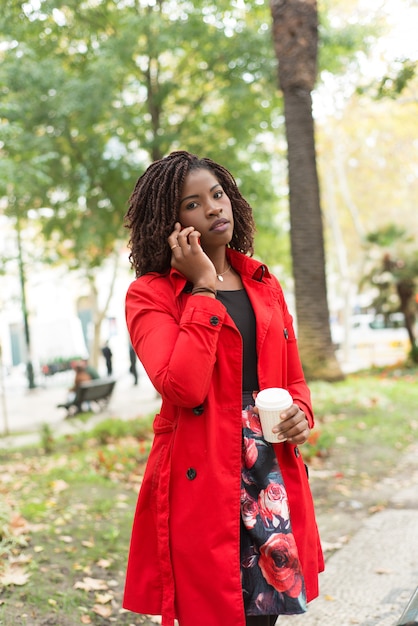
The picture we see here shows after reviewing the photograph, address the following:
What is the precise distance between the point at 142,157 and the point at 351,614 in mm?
12243

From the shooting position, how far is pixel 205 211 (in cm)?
212

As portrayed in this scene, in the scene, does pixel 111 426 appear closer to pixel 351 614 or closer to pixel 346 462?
pixel 346 462

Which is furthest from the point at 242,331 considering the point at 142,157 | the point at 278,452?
the point at 142,157

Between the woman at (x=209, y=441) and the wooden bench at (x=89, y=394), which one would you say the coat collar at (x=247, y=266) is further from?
the wooden bench at (x=89, y=394)

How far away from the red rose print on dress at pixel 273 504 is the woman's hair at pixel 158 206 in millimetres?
800

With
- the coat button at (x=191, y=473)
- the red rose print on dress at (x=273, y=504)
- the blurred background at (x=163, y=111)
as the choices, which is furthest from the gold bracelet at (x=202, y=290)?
the blurred background at (x=163, y=111)

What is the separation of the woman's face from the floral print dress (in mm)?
591

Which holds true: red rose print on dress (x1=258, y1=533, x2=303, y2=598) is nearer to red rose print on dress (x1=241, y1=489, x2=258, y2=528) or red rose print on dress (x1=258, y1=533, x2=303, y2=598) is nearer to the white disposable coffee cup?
red rose print on dress (x1=241, y1=489, x2=258, y2=528)

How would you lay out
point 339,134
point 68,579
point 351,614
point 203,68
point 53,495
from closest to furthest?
point 351,614
point 68,579
point 53,495
point 203,68
point 339,134

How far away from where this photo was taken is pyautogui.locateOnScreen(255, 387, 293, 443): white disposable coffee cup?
6.34 feet

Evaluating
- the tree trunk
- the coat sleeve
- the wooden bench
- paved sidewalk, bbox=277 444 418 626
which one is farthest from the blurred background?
the coat sleeve

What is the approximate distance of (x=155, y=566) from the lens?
203 cm

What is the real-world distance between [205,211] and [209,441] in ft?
2.43

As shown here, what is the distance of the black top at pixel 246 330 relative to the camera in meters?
2.09
